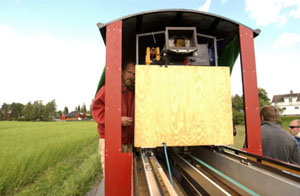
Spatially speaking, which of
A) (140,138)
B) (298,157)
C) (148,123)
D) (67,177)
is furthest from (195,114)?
(67,177)

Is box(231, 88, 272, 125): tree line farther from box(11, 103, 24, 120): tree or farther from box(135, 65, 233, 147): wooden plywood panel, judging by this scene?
→ box(11, 103, 24, 120): tree

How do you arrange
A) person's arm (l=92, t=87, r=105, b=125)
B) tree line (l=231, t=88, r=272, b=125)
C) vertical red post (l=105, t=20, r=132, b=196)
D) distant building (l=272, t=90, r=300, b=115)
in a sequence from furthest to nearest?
distant building (l=272, t=90, r=300, b=115)
tree line (l=231, t=88, r=272, b=125)
person's arm (l=92, t=87, r=105, b=125)
vertical red post (l=105, t=20, r=132, b=196)

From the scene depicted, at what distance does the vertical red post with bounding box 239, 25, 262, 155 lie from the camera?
8.00ft

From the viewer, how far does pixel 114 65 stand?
2.27 meters

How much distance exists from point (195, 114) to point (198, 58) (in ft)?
3.40

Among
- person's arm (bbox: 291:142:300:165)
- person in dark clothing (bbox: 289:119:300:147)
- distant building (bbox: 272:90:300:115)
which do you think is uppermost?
distant building (bbox: 272:90:300:115)

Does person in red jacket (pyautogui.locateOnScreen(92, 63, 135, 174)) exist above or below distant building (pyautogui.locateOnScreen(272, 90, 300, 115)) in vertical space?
below

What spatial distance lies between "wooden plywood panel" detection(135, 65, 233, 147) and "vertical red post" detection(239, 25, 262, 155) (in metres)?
0.56

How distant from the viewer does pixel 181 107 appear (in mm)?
2021

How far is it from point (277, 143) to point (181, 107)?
1894 mm

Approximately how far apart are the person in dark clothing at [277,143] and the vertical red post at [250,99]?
0.44 m

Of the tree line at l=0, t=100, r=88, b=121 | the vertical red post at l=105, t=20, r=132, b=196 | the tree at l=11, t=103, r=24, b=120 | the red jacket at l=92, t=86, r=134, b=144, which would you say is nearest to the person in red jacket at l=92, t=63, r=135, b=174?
the red jacket at l=92, t=86, r=134, b=144

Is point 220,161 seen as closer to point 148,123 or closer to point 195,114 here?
point 195,114

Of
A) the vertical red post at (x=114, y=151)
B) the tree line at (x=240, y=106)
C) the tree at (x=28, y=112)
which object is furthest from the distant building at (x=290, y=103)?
the tree at (x=28, y=112)
